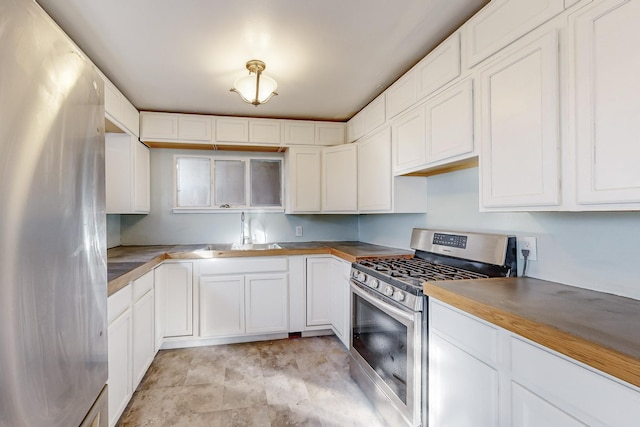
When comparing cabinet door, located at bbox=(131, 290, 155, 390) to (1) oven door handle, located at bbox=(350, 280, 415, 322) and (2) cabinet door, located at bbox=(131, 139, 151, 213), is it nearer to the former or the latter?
(2) cabinet door, located at bbox=(131, 139, 151, 213)

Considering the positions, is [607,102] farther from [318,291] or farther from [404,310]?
[318,291]

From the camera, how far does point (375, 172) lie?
110 inches

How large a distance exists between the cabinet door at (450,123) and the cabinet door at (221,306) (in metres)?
2.05

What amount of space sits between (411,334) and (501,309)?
22.6 inches

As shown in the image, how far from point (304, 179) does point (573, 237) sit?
7.91 feet

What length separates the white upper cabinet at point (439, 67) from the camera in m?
1.77

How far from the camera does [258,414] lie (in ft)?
6.39

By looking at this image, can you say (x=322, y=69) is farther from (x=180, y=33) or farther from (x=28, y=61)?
(x=28, y=61)

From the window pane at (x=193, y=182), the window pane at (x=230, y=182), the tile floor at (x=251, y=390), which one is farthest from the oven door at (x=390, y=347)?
the window pane at (x=193, y=182)

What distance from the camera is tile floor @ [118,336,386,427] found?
6.25 ft

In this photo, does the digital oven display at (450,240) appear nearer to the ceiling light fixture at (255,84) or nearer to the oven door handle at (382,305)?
the oven door handle at (382,305)

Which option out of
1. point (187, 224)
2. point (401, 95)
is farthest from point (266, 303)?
point (401, 95)

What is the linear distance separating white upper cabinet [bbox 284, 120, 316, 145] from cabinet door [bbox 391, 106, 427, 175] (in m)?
1.17

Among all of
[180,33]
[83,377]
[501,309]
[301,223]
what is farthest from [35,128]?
[301,223]
